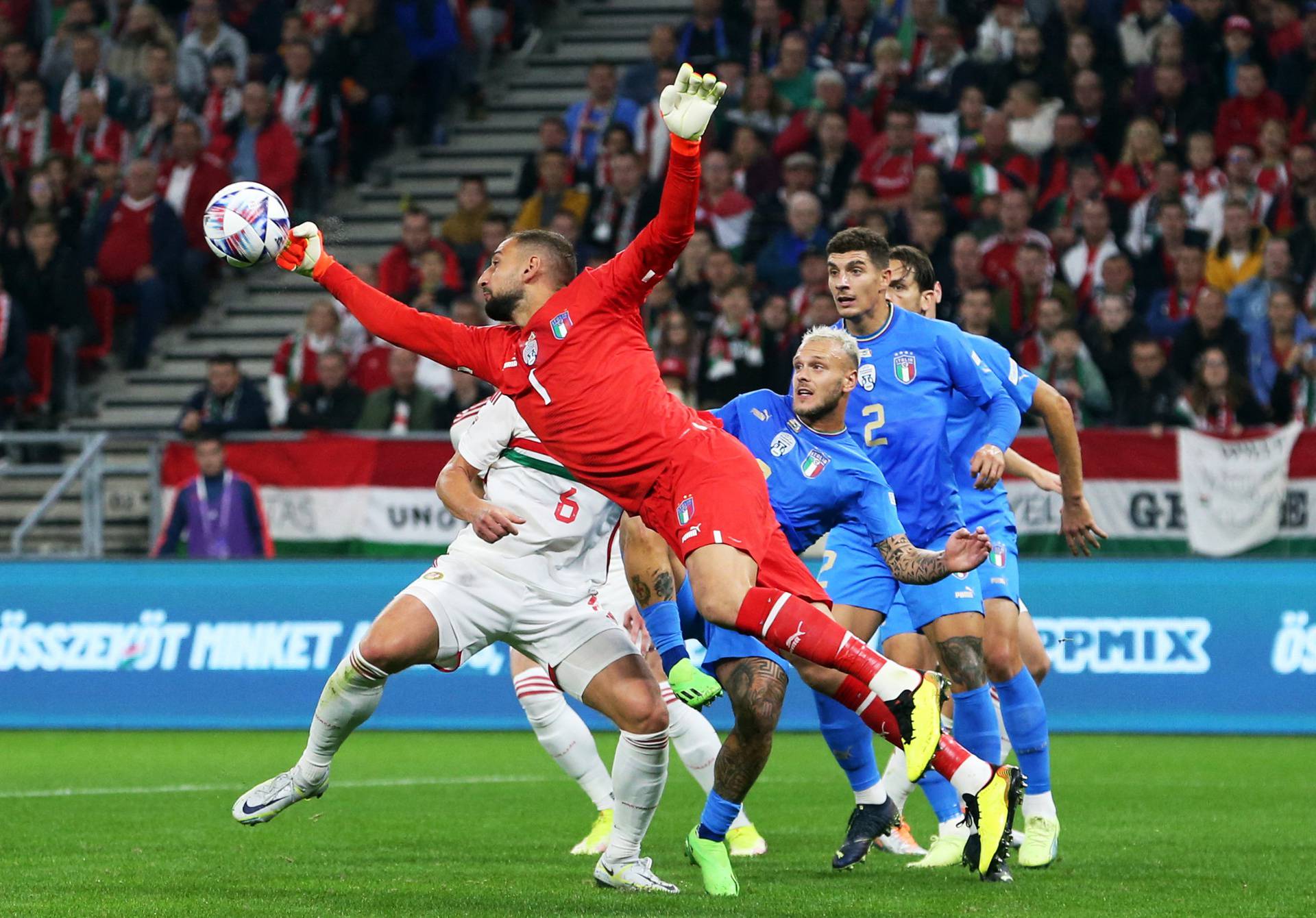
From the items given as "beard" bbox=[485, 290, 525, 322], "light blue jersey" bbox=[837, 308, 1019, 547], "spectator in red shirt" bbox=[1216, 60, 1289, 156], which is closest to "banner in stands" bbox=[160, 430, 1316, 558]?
"spectator in red shirt" bbox=[1216, 60, 1289, 156]

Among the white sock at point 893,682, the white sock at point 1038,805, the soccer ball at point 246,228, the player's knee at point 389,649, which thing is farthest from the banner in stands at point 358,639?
the soccer ball at point 246,228

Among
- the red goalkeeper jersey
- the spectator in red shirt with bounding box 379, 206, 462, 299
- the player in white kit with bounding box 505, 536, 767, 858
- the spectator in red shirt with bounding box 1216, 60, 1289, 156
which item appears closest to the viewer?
the red goalkeeper jersey

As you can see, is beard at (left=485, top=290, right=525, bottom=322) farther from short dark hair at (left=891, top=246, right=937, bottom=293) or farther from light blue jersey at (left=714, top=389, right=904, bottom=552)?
short dark hair at (left=891, top=246, right=937, bottom=293)

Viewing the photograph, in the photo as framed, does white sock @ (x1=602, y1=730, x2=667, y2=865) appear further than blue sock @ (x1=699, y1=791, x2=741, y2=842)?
No

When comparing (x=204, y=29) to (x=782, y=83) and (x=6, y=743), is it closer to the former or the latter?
(x=782, y=83)

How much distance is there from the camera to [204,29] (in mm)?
23203

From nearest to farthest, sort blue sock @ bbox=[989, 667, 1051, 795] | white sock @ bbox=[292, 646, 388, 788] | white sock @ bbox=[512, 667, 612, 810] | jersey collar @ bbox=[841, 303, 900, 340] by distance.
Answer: white sock @ bbox=[292, 646, 388, 788] → blue sock @ bbox=[989, 667, 1051, 795] → jersey collar @ bbox=[841, 303, 900, 340] → white sock @ bbox=[512, 667, 612, 810]

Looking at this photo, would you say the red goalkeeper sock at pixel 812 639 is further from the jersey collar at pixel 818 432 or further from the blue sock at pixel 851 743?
the blue sock at pixel 851 743

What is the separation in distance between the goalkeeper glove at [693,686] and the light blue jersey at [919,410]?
1757 millimetres

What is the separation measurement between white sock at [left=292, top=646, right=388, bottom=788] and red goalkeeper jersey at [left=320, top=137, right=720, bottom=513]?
113cm

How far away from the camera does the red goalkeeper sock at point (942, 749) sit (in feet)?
23.5

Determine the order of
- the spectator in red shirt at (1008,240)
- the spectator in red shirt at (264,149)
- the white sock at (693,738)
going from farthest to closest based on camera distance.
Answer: the spectator in red shirt at (264,149)
the spectator in red shirt at (1008,240)
the white sock at (693,738)

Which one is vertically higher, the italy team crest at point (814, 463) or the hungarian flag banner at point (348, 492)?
the italy team crest at point (814, 463)

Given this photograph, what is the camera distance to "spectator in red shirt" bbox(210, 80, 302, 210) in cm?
2138
